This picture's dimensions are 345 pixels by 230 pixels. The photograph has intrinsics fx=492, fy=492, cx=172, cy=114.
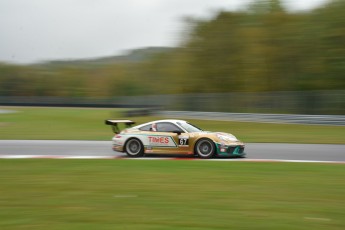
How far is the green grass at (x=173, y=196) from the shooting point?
5.94 meters

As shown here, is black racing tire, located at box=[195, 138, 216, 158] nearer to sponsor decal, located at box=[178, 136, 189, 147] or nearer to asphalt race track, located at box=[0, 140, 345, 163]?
sponsor decal, located at box=[178, 136, 189, 147]

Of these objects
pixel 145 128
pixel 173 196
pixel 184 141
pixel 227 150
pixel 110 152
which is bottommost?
pixel 173 196

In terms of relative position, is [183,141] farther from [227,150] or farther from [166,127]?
[227,150]

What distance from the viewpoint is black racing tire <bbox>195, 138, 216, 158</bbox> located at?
13.7 meters

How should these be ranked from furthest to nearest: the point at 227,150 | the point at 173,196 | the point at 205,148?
1. the point at 205,148
2. the point at 227,150
3. the point at 173,196

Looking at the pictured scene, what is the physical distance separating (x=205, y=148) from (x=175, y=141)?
2.98 ft

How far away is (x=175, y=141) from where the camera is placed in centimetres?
1410

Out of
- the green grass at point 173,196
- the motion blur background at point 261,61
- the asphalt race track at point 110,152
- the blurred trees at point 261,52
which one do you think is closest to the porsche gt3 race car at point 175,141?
the asphalt race track at point 110,152

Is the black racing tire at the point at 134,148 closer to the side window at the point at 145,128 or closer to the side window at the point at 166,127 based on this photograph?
the side window at the point at 145,128

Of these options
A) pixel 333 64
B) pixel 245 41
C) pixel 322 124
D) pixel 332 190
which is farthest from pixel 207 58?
pixel 332 190

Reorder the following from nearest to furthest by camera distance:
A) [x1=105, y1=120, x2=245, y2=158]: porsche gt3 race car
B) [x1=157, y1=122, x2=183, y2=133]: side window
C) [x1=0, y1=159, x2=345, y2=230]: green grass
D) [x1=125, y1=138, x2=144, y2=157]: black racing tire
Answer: [x1=0, y1=159, x2=345, y2=230]: green grass, [x1=105, y1=120, x2=245, y2=158]: porsche gt3 race car, [x1=157, y1=122, x2=183, y2=133]: side window, [x1=125, y1=138, x2=144, y2=157]: black racing tire

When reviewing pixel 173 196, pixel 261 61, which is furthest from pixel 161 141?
pixel 261 61

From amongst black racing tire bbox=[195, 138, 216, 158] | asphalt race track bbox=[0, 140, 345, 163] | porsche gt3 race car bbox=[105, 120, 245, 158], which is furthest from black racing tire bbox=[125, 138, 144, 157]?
black racing tire bbox=[195, 138, 216, 158]

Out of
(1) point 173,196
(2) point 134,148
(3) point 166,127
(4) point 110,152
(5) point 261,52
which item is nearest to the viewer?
(1) point 173,196
